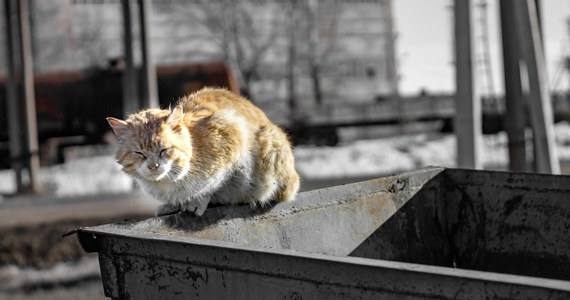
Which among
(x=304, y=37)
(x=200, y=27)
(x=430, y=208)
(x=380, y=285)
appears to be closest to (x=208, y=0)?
(x=200, y=27)

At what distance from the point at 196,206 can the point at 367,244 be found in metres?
1.00

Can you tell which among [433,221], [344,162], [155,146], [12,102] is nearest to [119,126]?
[155,146]

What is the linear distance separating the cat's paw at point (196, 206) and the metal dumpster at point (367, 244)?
0.10ft

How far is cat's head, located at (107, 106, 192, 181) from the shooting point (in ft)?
11.1

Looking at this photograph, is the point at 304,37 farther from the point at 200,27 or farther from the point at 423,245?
the point at 423,245

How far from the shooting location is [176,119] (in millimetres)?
3494

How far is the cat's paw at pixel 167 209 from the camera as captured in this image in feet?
11.9

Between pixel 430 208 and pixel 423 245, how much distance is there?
0.64 feet

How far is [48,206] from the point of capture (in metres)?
15.4

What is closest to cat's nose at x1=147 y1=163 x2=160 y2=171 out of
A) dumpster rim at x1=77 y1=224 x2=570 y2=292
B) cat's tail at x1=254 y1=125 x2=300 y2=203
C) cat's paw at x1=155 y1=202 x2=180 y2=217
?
cat's paw at x1=155 y1=202 x2=180 y2=217

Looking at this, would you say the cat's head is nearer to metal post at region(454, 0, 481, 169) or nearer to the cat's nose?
the cat's nose

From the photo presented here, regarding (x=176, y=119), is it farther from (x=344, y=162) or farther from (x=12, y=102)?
(x=344, y=162)

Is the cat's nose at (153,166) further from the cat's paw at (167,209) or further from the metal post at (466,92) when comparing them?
the metal post at (466,92)

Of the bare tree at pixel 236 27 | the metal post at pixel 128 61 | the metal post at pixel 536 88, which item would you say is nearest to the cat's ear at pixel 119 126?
the metal post at pixel 536 88
